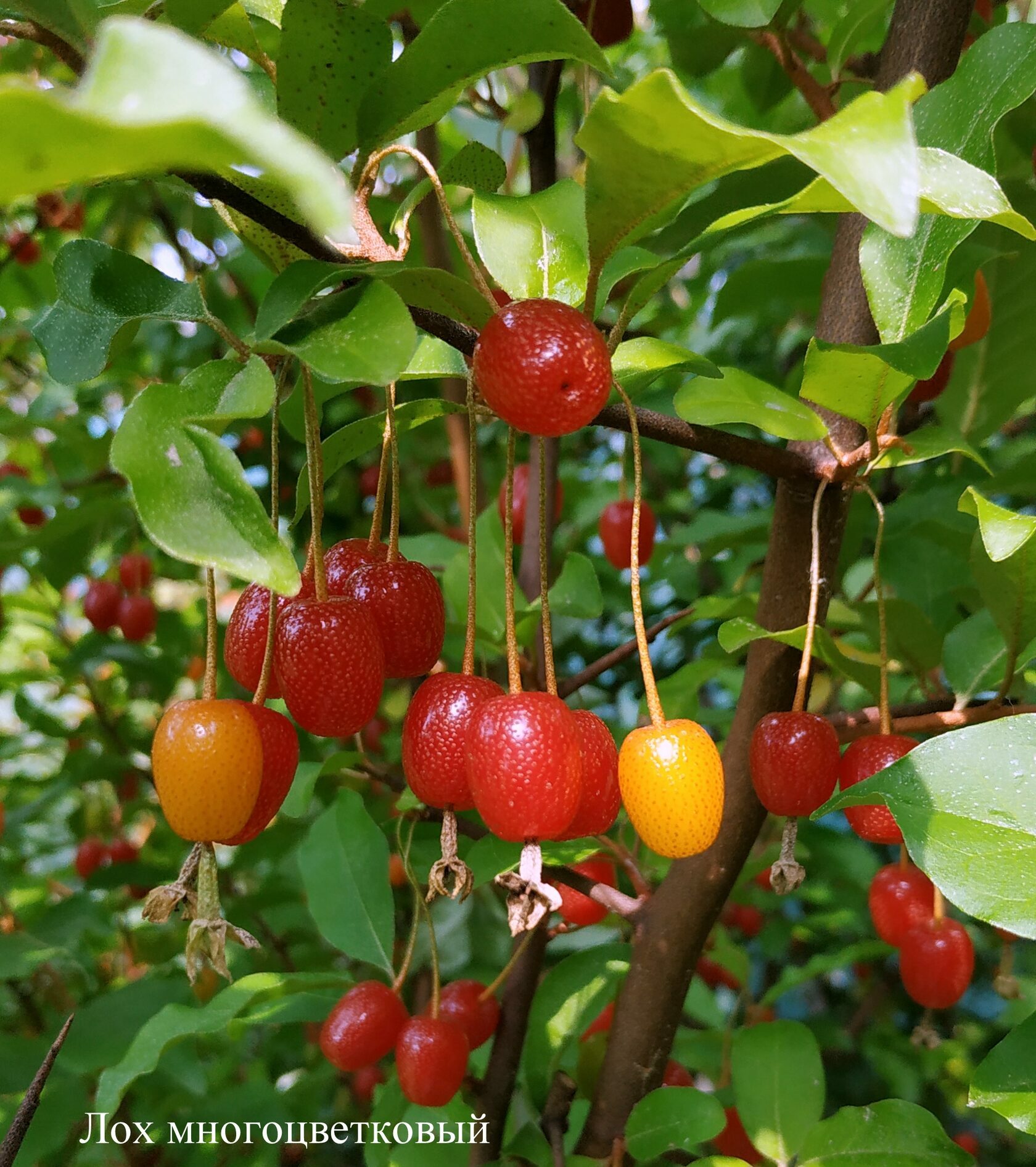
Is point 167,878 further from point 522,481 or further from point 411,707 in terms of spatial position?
point 411,707

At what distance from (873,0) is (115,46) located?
100 centimetres

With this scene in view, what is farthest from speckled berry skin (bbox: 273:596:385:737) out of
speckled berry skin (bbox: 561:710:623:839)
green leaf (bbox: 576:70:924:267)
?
green leaf (bbox: 576:70:924:267)

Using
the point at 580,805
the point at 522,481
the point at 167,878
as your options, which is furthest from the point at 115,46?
the point at 167,878

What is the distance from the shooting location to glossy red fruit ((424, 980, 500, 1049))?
1086 mm

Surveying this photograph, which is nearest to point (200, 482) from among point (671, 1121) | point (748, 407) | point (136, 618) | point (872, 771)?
point (748, 407)

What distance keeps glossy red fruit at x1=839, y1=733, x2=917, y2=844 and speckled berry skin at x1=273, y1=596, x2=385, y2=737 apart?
1.16 ft

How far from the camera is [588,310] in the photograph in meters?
0.59

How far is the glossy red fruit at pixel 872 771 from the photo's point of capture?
708mm

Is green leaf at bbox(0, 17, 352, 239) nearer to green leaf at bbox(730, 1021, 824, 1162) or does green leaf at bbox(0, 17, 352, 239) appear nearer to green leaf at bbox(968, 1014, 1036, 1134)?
green leaf at bbox(968, 1014, 1036, 1134)

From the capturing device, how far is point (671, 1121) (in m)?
0.90

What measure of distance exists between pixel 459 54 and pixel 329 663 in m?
0.34

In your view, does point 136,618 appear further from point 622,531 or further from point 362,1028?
point 362,1028

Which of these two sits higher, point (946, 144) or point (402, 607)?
point (946, 144)

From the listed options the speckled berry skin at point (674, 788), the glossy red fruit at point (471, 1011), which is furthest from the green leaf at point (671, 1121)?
the speckled berry skin at point (674, 788)
